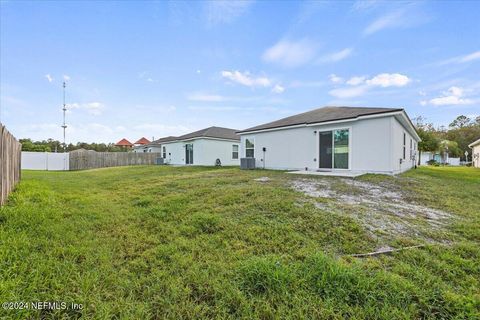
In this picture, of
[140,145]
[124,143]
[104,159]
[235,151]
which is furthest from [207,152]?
[124,143]

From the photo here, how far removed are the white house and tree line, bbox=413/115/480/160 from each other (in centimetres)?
2988

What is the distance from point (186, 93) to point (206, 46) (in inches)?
191

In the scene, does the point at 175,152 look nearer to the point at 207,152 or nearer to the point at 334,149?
the point at 207,152

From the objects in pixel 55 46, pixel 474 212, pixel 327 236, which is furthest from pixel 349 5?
pixel 55 46

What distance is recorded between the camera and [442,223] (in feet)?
11.5

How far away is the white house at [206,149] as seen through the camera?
58.0 ft

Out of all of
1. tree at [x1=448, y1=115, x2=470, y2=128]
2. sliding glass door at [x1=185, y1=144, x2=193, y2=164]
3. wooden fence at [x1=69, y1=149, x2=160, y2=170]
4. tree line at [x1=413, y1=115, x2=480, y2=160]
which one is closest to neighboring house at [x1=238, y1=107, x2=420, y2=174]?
sliding glass door at [x1=185, y1=144, x2=193, y2=164]

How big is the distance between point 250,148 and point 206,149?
15.4 ft

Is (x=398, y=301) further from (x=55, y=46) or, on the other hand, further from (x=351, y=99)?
(x=351, y=99)

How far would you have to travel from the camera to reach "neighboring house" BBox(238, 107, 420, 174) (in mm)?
8969

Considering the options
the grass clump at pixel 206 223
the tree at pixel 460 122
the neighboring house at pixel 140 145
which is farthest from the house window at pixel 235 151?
the tree at pixel 460 122

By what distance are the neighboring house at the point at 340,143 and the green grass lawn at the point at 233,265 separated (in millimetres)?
5683

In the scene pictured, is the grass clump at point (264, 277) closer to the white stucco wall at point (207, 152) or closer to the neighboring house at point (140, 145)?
the white stucco wall at point (207, 152)

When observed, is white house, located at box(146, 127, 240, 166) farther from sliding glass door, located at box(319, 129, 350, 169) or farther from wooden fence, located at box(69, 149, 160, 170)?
sliding glass door, located at box(319, 129, 350, 169)
